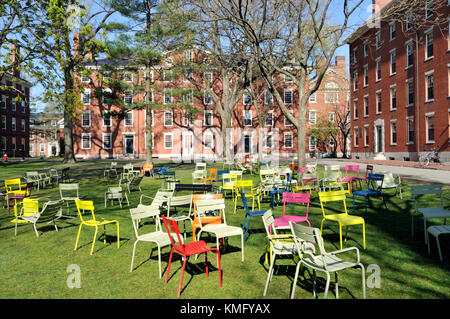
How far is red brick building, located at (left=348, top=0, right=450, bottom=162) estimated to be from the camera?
25031 millimetres

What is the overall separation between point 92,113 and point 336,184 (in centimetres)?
4549

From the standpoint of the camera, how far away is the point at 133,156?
47906 mm

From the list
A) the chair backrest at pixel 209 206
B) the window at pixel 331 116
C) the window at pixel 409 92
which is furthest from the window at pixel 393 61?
the chair backrest at pixel 209 206

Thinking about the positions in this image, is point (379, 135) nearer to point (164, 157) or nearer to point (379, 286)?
point (164, 157)

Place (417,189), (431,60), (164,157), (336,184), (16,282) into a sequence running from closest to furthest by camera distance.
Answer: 1. (16,282)
2. (417,189)
3. (336,184)
4. (431,60)
5. (164,157)

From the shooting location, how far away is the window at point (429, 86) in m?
26.4

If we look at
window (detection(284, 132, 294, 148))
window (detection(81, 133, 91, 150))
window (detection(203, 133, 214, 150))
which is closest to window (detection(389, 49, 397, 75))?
window (detection(284, 132, 294, 148))

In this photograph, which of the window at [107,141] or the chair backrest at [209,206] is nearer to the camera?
the chair backrest at [209,206]

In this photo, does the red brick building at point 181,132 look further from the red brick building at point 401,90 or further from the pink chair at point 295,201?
the pink chair at point 295,201

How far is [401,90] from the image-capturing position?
30.6 meters

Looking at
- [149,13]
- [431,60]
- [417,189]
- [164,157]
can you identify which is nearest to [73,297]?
[417,189]

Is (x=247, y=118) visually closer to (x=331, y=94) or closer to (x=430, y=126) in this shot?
(x=331, y=94)

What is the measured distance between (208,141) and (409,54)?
1104 inches

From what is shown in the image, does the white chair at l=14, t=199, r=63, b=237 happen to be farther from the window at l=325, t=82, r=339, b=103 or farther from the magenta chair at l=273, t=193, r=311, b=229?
the window at l=325, t=82, r=339, b=103
